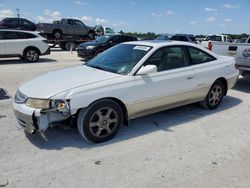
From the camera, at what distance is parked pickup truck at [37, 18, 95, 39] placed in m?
22.1

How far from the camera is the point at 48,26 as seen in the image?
22062 mm

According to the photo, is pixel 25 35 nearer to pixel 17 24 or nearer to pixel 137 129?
pixel 137 129

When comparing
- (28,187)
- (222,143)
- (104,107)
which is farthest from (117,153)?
(222,143)

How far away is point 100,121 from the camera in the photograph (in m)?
4.37

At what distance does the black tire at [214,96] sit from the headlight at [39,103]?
3478 mm

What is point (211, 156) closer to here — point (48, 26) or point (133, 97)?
point (133, 97)

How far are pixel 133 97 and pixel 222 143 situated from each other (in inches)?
62.3

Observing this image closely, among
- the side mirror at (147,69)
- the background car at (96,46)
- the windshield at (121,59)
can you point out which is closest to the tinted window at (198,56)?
the windshield at (121,59)

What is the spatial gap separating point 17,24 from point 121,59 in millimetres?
21003

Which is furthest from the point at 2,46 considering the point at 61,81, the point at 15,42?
the point at 61,81

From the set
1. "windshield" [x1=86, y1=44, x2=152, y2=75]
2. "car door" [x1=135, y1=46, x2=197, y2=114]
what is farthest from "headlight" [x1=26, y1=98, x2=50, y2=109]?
"car door" [x1=135, y1=46, x2=197, y2=114]

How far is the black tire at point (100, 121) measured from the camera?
166 inches

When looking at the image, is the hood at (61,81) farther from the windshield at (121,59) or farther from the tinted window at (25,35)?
the tinted window at (25,35)

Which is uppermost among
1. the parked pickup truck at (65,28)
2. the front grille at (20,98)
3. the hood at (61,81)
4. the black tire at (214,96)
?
the parked pickup truck at (65,28)
